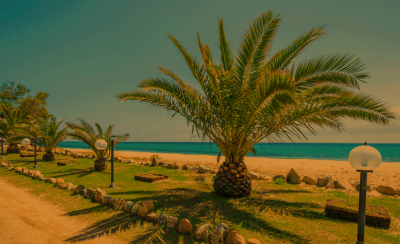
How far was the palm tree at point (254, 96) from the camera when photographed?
510 cm

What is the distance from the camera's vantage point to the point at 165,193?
7.26 metres

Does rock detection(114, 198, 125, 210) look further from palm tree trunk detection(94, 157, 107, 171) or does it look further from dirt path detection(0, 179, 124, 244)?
palm tree trunk detection(94, 157, 107, 171)

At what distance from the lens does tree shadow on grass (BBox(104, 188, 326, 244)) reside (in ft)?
15.2

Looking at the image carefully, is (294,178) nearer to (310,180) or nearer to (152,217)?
(310,180)

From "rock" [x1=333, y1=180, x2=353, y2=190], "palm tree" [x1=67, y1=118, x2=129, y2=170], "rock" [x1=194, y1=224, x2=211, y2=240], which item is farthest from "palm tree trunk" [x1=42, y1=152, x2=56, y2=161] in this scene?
"rock" [x1=333, y1=180, x2=353, y2=190]

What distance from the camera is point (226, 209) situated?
5680 mm

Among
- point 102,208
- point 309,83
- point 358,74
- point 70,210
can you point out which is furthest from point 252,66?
point 70,210

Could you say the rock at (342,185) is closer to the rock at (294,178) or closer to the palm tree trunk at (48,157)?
the rock at (294,178)

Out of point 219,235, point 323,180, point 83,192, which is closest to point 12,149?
point 83,192

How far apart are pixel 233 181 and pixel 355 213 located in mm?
3204

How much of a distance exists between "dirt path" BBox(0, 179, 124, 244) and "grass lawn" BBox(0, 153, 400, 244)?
0.28m

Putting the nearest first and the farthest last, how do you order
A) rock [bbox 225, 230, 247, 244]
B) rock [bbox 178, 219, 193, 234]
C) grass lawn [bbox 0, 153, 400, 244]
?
1. rock [bbox 225, 230, 247, 244]
2. grass lawn [bbox 0, 153, 400, 244]
3. rock [bbox 178, 219, 193, 234]

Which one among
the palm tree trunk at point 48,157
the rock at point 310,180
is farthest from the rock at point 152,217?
the palm tree trunk at point 48,157

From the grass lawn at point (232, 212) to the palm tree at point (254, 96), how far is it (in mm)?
1068
